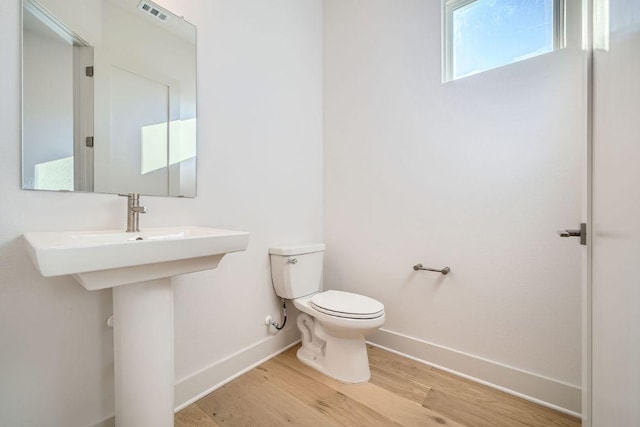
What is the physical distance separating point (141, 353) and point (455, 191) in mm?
1694

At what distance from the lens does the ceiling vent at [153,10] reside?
1200 mm

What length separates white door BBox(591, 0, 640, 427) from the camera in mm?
435

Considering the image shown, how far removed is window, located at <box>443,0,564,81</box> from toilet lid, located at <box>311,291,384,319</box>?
4.79ft

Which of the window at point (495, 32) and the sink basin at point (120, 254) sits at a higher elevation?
the window at point (495, 32)

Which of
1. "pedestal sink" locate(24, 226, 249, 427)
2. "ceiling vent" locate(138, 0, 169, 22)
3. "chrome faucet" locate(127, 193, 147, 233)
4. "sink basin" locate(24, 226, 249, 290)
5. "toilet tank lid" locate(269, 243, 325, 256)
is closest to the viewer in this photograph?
"sink basin" locate(24, 226, 249, 290)

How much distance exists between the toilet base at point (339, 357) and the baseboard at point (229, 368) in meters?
0.22

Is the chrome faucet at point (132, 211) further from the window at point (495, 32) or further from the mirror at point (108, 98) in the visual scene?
the window at point (495, 32)

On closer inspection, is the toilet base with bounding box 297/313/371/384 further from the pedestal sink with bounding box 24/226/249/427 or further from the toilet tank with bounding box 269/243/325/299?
the pedestal sink with bounding box 24/226/249/427

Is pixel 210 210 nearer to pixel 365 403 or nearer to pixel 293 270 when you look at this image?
pixel 293 270

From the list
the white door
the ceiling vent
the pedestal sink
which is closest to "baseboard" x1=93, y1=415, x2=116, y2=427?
the pedestal sink

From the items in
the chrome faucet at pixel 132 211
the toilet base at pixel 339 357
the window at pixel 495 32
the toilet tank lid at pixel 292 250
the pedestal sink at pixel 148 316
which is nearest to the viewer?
the pedestal sink at pixel 148 316

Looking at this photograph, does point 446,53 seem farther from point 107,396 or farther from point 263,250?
point 107,396

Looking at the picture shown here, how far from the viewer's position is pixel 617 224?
0.54 m

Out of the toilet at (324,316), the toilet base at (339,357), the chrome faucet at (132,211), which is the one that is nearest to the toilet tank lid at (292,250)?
the toilet at (324,316)
